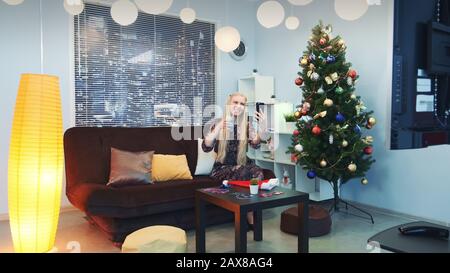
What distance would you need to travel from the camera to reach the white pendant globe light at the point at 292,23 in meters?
4.62

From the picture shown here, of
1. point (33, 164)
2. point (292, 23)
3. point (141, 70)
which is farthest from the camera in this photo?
point (292, 23)

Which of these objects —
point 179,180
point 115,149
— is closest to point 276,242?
point 179,180

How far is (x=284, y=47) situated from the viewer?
480cm

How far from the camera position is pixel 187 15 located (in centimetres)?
Result: 452

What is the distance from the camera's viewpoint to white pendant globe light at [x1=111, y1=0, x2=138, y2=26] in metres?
3.52

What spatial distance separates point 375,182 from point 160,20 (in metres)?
3.18

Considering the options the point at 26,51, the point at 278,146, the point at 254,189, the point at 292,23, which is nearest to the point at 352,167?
Answer: the point at 278,146

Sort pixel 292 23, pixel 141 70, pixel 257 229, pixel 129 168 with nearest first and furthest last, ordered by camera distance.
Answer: pixel 257 229
pixel 129 168
pixel 141 70
pixel 292 23

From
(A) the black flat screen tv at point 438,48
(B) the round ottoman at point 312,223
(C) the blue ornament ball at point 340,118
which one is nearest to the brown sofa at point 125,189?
(B) the round ottoman at point 312,223

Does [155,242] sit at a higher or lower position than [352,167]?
lower

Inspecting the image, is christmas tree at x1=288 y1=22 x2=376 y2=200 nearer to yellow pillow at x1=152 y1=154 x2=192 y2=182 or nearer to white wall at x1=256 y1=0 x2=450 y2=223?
white wall at x1=256 y1=0 x2=450 y2=223

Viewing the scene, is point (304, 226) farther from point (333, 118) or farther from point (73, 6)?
point (73, 6)

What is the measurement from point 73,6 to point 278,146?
2.74 metres

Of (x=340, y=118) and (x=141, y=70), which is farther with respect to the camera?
(x=141, y=70)
